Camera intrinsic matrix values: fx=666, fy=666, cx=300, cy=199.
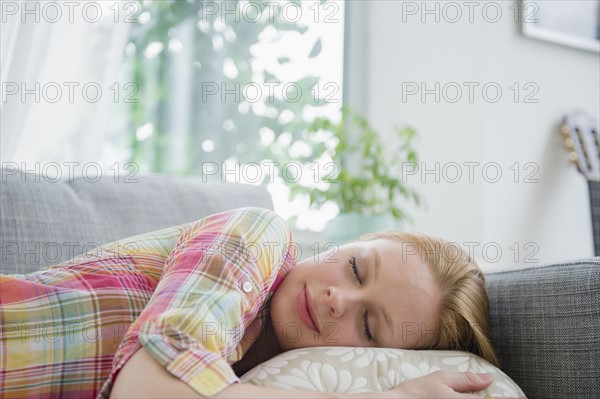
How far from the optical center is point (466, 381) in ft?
3.13

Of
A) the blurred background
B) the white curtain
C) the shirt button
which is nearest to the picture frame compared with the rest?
the blurred background

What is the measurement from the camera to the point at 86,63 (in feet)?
6.30

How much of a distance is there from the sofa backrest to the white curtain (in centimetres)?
49

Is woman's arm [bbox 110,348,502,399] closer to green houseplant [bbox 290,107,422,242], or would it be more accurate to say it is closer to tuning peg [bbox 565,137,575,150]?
green houseplant [bbox 290,107,422,242]

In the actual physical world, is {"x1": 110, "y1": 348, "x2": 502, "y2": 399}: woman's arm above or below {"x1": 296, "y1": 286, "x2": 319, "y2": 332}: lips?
below

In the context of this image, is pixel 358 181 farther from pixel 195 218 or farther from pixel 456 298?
pixel 456 298

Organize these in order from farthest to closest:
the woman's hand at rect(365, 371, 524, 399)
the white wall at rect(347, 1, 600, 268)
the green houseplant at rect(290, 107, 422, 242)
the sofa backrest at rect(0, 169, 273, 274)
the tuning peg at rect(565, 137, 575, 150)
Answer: the tuning peg at rect(565, 137, 575, 150) < the white wall at rect(347, 1, 600, 268) < the green houseplant at rect(290, 107, 422, 242) < the sofa backrest at rect(0, 169, 273, 274) < the woman's hand at rect(365, 371, 524, 399)

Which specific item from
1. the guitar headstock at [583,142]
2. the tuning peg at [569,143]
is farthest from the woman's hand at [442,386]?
A: the tuning peg at [569,143]

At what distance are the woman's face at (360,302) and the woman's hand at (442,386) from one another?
143 mm

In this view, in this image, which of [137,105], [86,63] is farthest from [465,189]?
[86,63]

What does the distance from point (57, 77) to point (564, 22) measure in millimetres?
2191

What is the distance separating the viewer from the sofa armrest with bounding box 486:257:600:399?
101cm

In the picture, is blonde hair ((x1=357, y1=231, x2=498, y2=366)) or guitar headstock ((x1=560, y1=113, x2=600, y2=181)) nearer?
blonde hair ((x1=357, y1=231, x2=498, y2=366))

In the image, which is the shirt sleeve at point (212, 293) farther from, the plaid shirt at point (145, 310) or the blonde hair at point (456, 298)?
the blonde hair at point (456, 298)
